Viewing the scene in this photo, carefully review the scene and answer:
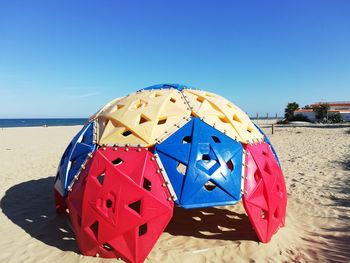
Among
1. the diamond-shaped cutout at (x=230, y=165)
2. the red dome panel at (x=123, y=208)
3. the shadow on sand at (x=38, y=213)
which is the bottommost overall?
the shadow on sand at (x=38, y=213)

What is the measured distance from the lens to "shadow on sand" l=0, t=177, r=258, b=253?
4992 millimetres

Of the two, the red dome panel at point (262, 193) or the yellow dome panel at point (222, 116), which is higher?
the yellow dome panel at point (222, 116)

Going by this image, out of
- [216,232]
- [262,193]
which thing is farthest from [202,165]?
[216,232]

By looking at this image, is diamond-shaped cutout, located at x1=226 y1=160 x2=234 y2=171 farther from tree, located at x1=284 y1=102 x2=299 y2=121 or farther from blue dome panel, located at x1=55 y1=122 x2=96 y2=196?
tree, located at x1=284 y1=102 x2=299 y2=121

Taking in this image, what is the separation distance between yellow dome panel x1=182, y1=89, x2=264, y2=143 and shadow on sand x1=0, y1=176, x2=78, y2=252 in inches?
119

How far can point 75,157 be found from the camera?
16.4 feet

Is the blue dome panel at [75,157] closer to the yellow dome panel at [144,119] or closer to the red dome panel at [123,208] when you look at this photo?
the yellow dome panel at [144,119]

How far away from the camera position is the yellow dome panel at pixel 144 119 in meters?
4.45

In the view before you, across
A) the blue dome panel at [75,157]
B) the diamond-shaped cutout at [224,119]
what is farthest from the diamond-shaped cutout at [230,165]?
the blue dome panel at [75,157]

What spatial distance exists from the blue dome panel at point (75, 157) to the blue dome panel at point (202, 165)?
1.35 metres

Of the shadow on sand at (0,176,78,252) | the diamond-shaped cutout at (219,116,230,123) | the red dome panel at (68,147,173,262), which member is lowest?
the shadow on sand at (0,176,78,252)

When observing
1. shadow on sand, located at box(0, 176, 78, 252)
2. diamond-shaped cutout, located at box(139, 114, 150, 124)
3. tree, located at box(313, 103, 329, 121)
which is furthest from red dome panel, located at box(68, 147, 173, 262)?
tree, located at box(313, 103, 329, 121)

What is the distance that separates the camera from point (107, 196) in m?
4.02

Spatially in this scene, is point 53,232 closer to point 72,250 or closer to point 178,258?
point 72,250
